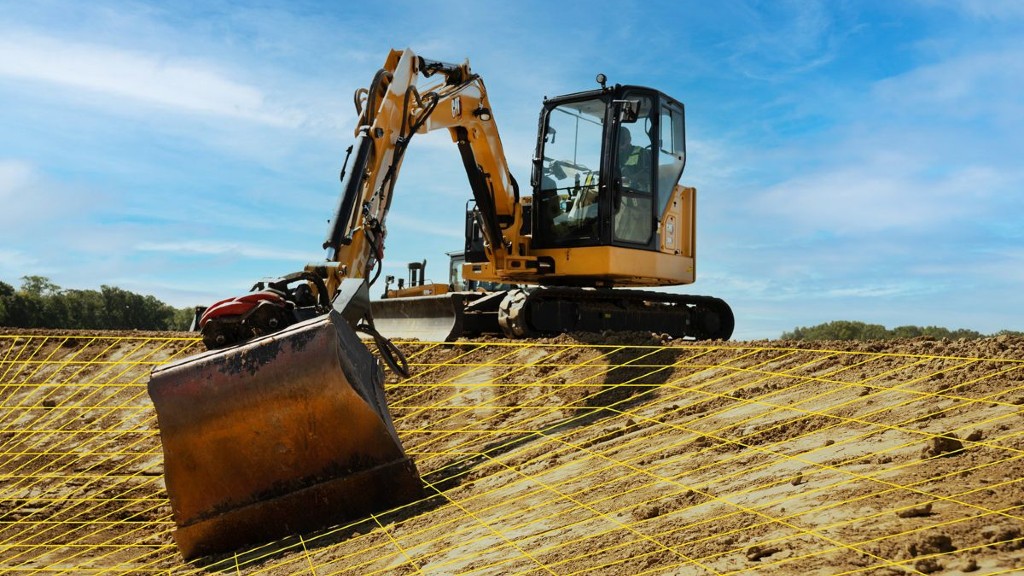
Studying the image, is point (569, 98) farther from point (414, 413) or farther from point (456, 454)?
point (456, 454)

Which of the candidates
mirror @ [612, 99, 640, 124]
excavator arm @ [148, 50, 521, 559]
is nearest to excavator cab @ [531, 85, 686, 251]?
mirror @ [612, 99, 640, 124]

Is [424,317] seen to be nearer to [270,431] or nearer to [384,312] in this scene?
[384,312]

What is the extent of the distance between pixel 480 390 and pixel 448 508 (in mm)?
2902

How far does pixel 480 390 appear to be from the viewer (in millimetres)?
7738

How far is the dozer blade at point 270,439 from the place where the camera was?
482 centimetres

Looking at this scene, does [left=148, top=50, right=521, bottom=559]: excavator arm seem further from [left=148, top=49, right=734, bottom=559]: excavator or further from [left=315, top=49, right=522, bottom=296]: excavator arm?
[left=315, top=49, right=522, bottom=296]: excavator arm

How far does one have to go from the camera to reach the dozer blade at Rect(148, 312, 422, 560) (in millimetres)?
4816

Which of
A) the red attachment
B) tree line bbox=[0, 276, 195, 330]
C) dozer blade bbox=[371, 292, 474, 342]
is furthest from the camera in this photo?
tree line bbox=[0, 276, 195, 330]

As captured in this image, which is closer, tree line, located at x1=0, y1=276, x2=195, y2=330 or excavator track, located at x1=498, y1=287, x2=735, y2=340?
excavator track, located at x1=498, y1=287, x2=735, y2=340

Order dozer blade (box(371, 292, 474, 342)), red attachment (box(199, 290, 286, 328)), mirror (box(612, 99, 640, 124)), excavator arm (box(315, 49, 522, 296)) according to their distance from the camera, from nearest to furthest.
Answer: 1. red attachment (box(199, 290, 286, 328))
2. excavator arm (box(315, 49, 522, 296))
3. mirror (box(612, 99, 640, 124))
4. dozer blade (box(371, 292, 474, 342))

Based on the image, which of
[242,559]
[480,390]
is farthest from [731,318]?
[242,559]

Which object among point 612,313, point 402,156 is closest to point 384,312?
point 612,313
